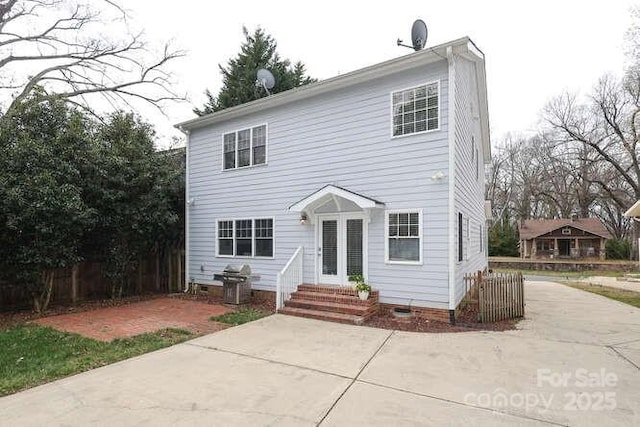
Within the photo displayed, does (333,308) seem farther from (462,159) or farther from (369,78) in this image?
(369,78)

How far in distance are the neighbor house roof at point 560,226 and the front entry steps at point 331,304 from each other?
3080cm

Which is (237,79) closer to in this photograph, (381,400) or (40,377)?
(40,377)

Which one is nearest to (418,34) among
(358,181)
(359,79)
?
(359,79)

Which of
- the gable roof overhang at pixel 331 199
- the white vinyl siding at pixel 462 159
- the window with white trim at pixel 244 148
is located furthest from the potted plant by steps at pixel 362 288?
the window with white trim at pixel 244 148

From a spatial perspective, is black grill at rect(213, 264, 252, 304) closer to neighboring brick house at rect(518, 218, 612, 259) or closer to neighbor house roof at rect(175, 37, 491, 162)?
neighbor house roof at rect(175, 37, 491, 162)

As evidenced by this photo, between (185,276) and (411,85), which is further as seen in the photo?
(185,276)

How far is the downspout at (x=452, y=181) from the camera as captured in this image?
23.7 feet

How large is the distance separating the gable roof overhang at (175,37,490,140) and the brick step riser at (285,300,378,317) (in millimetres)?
5347

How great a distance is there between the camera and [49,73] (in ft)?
53.0

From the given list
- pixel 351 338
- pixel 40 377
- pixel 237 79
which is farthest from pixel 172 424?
pixel 237 79

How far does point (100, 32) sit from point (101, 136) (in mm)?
9159

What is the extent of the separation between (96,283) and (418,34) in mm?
11686

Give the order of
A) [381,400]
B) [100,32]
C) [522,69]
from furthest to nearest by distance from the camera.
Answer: [522,69]
[100,32]
[381,400]

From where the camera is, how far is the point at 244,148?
35.7 ft
